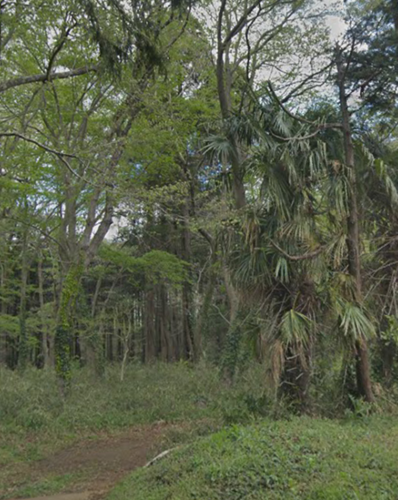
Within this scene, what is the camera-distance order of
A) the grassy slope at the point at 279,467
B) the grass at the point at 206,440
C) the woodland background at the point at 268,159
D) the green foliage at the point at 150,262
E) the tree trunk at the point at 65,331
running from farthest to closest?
the green foliage at the point at 150,262 → the tree trunk at the point at 65,331 → the woodland background at the point at 268,159 → the grass at the point at 206,440 → the grassy slope at the point at 279,467

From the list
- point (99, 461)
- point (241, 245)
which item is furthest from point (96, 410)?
point (241, 245)

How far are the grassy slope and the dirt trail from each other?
0.95 meters

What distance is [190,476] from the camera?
4820 mm

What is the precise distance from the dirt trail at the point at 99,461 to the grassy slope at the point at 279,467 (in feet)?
3.10

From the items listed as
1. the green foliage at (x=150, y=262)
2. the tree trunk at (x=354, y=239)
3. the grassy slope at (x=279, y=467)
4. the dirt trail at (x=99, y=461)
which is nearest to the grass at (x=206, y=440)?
the grassy slope at (x=279, y=467)

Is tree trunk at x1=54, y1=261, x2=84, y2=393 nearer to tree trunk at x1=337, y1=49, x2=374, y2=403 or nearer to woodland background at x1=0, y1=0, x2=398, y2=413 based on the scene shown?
woodland background at x1=0, y1=0, x2=398, y2=413

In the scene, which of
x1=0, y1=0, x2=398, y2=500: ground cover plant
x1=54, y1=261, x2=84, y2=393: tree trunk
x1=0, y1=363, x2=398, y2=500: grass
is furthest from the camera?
x1=54, y1=261, x2=84, y2=393: tree trunk

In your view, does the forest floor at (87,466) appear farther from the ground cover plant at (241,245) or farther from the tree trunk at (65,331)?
the tree trunk at (65,331)

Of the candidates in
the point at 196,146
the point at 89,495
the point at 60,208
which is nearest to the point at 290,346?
the point at 89,495

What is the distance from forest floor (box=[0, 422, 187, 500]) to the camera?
Result: 6578 millimetres

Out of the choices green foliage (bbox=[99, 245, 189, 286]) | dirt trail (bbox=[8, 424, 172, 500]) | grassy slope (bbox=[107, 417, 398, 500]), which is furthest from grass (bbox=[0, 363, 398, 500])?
green foliage (bbox=[99, 245, 189, 286])

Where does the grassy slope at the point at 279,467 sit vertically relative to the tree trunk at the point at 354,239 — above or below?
below

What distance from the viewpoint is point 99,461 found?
8.18 metres

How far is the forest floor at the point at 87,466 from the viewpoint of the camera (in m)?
6.58
